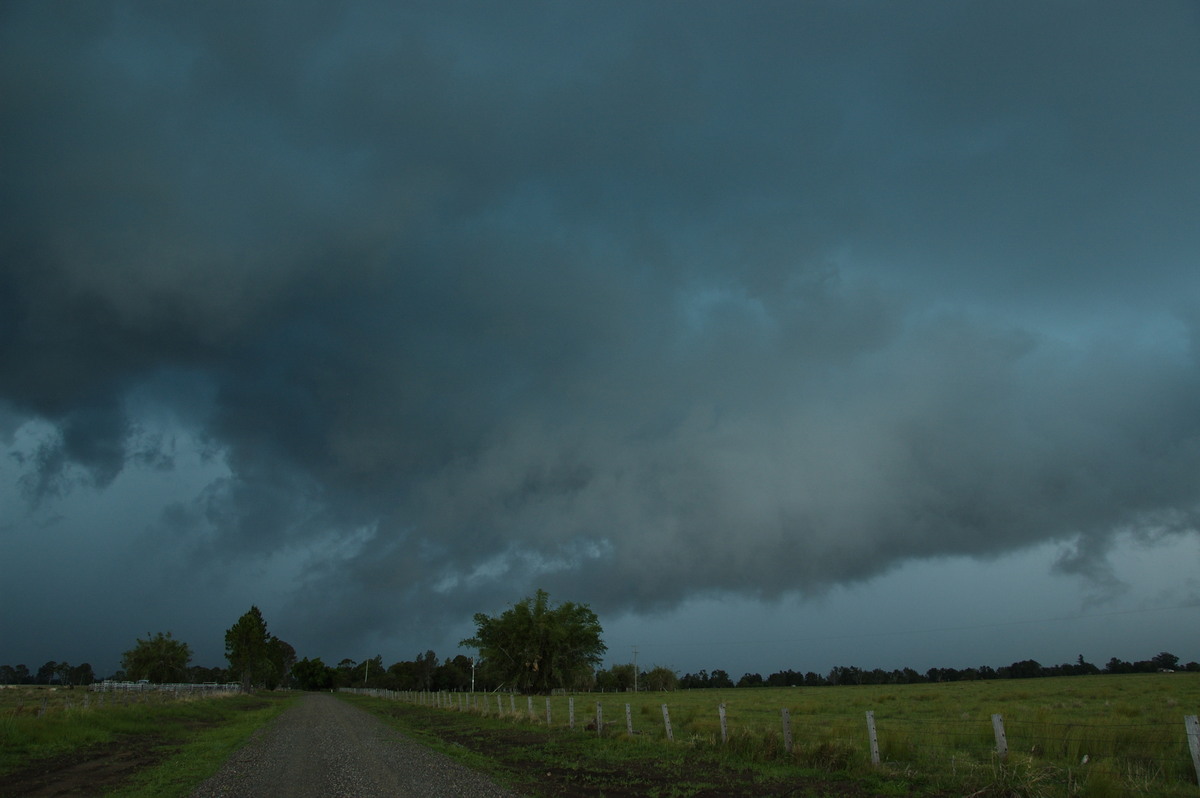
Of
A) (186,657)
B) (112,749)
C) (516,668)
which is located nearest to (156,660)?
(186,657)

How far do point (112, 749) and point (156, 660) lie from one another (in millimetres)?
100757

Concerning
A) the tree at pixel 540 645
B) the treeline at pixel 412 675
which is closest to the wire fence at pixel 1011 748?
the tree at pixel 540 645

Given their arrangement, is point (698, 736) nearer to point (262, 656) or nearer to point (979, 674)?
point (262, 656)

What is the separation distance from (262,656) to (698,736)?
106316mm

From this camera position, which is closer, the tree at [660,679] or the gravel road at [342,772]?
the gravel road at [342,772]

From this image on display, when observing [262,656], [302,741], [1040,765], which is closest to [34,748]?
[302,741]

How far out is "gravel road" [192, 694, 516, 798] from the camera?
1429cm

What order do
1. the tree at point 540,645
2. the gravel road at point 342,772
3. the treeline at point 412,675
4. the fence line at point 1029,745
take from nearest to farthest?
the fence line at point 1029,745 < the gravel road at point 342,772 < the tree at point 540,645 < the treeline at point 412,675

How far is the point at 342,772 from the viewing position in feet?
56.9

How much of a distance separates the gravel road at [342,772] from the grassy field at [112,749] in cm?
107

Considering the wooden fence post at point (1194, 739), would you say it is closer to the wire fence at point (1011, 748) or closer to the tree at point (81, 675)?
the wire fence at point (1011, 748)

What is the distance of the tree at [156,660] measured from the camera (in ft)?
346

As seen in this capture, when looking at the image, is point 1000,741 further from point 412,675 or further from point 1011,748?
point 412,675

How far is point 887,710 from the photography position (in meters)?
38.9
